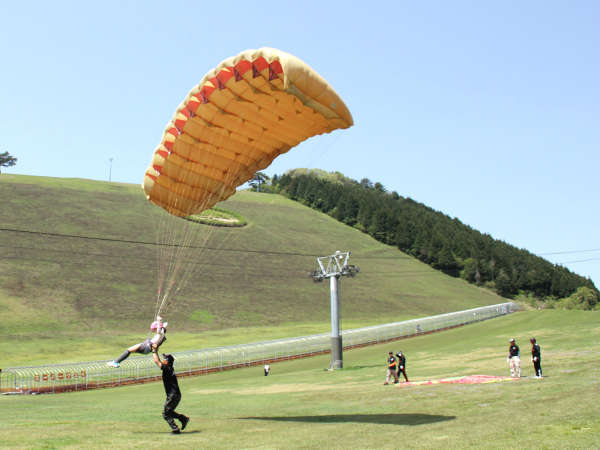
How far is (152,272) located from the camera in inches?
2594

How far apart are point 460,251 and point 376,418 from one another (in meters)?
95.5

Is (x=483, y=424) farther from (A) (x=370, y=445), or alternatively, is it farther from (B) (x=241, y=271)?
(B) (x=241, y=271)

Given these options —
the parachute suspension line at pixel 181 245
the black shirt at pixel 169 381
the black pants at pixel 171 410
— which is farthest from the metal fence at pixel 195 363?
the parachute suspension line at pixel 181 245

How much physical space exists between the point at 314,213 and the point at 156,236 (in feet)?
152

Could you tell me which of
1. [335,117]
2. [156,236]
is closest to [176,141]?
[335,117]

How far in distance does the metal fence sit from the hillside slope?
813cm

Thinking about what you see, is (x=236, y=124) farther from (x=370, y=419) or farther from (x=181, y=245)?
(x=181, y=245)

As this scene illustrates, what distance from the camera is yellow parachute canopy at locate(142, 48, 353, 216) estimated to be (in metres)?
10.7

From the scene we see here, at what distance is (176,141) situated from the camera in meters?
12.9

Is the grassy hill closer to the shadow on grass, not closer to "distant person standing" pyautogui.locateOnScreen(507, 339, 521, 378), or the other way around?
"distant person standing" pyautogui.locateOnScreen(507, 339, 521, 378)

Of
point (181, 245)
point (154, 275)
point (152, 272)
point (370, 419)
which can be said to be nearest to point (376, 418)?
point (370, 419)

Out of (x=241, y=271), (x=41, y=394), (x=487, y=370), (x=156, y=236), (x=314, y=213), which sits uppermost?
(x=314, y=213)

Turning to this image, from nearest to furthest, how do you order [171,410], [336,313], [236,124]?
[171,410] → [236,124] → [336,313]

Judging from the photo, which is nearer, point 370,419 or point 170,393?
point 170,393
